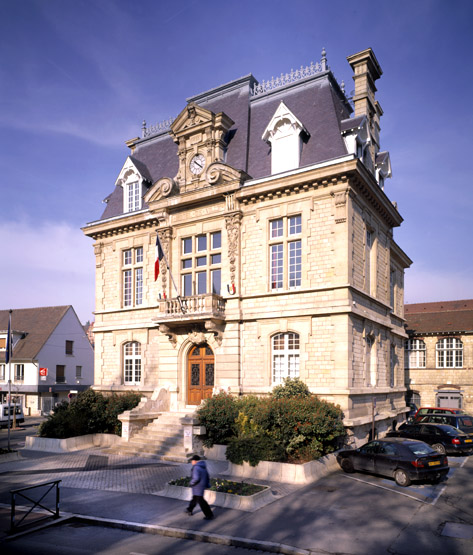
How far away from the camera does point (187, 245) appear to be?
26016mm

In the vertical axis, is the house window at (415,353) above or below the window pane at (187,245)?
below

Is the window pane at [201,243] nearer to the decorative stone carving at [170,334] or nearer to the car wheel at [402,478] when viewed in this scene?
the decorative stone carving at [170,334]

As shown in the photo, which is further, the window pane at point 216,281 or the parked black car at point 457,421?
the window pane at point 216,281

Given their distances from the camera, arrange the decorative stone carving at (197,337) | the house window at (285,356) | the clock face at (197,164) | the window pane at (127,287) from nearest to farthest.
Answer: the house window at (285,356) → the decorative stone carving at (197,337) → the clock face at (197,164) → the window pane at (127,287)

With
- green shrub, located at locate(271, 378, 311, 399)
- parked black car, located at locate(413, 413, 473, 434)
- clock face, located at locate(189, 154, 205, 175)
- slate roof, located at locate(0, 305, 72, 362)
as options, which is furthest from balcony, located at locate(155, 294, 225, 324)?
slate roof, located at locate(0, 305, 72, 362)

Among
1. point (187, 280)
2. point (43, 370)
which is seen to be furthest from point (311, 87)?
point (43, 370)

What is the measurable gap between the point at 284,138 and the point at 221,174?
133 inches

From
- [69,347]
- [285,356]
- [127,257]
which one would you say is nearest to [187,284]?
[127,257]

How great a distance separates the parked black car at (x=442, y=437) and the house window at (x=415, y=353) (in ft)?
71.9

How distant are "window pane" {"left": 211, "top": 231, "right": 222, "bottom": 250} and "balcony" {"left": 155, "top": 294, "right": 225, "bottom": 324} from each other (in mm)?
2942

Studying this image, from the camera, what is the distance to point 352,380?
21.0m

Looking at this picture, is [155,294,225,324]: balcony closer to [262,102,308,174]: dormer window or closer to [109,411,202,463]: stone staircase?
[109,411,202,463]: stone staircase

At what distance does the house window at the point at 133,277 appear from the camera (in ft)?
91.6

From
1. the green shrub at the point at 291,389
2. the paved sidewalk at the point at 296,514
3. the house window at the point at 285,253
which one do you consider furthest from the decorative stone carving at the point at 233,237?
the paved sidewalk at the point at 296,514
